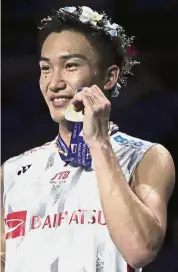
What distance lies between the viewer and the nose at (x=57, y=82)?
5.36ft

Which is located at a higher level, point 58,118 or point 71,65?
point 71,65

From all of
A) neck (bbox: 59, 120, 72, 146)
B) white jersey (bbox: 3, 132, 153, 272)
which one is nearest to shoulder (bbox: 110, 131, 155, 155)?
white jersey (bbox: 3, 132, 153, 272)

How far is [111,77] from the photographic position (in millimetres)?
1673

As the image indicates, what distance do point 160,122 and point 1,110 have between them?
49 centimetres

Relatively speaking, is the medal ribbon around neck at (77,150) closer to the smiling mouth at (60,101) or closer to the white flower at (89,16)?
the smiling mouth at (60,101)

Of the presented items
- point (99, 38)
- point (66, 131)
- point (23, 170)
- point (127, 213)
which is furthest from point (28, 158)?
point (127, 213)

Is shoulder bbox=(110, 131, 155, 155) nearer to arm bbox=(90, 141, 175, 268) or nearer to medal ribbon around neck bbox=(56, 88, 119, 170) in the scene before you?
medal ribbon around neck bbox=(56, 88, 119, 170)

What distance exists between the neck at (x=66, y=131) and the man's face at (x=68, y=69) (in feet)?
0.06

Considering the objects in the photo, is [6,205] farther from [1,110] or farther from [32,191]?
[1,110]

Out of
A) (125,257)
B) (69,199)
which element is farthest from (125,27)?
(125,257)

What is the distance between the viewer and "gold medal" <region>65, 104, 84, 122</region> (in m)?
1.53

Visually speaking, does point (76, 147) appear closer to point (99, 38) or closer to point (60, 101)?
point (60, 101)

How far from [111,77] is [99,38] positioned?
11 centimetres

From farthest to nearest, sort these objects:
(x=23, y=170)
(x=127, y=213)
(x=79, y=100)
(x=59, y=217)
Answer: (x=23, y=170) → (x=59, y=217) → (x=79, y=100) → (x=127, y=213)
